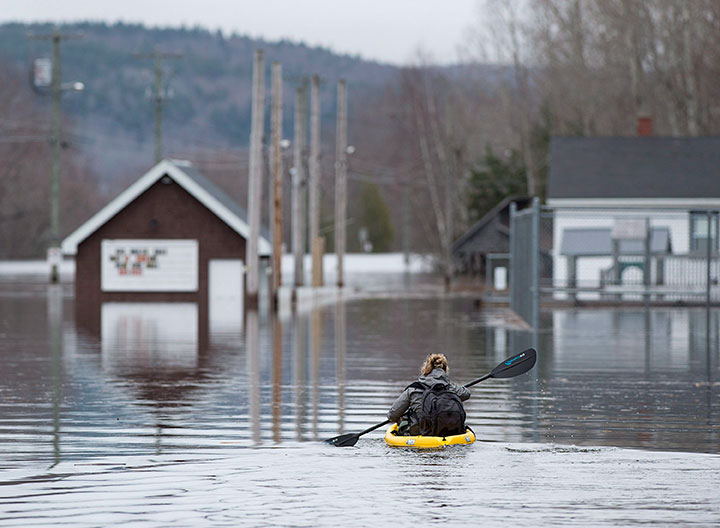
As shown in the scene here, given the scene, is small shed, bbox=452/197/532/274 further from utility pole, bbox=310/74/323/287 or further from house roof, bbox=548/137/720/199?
house roof, bbox=548/137/720/199

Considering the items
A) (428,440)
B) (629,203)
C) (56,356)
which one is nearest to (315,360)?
(56,356)

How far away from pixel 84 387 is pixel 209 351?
622 cm

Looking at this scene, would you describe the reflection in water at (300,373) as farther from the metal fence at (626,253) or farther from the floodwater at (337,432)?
the metal fence at (626,253)

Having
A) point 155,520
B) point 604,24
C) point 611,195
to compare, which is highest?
point 604,24

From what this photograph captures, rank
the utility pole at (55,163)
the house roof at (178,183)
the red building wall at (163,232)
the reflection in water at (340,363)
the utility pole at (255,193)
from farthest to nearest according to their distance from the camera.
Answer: the utility pole at (55,163) < the red building wall at (163,232) < the house roof at (178,183) < the utility pole at (255,193) < the reflection in water at (340,363)

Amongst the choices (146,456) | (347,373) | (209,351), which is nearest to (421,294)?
(209,351)

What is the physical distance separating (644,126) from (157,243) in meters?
18.8

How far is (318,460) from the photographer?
10.9m

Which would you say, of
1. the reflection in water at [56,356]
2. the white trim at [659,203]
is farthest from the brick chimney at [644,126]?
the reflection in water at [56,356]

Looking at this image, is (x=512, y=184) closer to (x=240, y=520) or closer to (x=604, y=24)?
(x=604, y=24)

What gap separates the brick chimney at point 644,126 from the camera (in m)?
49.9

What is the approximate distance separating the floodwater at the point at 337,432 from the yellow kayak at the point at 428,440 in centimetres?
12

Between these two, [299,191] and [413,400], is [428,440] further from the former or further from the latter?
[299,191]

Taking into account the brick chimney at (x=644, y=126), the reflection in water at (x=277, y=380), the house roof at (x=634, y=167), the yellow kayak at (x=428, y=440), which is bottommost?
the reflection in water at (x=277, y=380)
